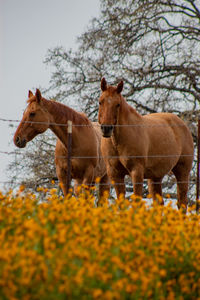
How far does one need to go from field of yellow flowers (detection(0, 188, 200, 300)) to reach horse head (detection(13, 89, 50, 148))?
243 cm

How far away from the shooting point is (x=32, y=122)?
8156 millimetres

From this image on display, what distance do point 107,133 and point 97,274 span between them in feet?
12.0

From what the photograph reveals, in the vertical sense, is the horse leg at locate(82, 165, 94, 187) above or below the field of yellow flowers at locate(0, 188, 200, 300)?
above

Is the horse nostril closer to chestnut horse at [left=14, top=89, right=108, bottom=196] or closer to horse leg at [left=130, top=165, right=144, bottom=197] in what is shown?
chestnut horse at [left=14, top=89, right=108, bottom=196]

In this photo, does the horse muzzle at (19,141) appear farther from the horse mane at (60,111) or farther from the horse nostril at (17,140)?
the horse mane at (60,111)

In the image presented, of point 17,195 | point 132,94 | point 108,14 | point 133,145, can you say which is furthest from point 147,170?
point 108,14

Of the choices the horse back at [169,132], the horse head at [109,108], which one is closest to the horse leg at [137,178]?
the horse head at [109,108]

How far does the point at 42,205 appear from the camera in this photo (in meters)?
5.18

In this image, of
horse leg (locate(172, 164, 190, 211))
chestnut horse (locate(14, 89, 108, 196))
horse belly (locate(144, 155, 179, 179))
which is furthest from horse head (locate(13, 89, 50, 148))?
horse leg (locate(172, 164, 190, 211))

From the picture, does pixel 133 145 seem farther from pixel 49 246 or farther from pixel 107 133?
pixel 49 246

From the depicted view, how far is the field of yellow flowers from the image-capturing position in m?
3.73

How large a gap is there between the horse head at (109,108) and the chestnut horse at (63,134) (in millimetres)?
1102

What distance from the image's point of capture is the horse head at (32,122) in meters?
8.19

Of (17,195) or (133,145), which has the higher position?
(133,145)
